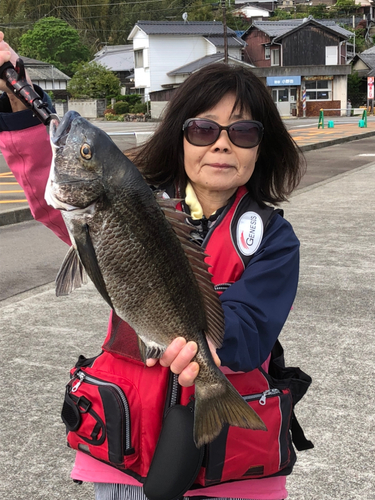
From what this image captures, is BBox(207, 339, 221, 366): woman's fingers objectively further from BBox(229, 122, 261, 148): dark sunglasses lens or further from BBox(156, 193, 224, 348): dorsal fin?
BBox(229, 122, 261, 148): dark sunglasses lens

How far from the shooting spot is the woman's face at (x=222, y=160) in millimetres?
1713

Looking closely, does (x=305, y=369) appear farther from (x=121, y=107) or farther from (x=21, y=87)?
(x=121, y=107)

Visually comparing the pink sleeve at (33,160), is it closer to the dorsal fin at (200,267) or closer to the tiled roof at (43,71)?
the dorsal fin at (200,267)

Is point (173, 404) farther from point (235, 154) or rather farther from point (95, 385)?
point (235, 154)

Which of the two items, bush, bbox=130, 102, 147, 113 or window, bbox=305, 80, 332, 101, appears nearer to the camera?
window, bbox=305, 80, 332, 101

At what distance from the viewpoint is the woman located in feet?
5.18

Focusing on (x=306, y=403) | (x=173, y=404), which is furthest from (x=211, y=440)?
(x=306, y=403)

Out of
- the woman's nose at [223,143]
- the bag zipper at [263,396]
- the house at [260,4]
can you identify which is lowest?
the bag zipper at [263,396]

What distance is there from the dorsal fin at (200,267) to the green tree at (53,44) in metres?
68.5

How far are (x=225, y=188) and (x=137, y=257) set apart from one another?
20.1 inches

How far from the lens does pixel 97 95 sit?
178ft

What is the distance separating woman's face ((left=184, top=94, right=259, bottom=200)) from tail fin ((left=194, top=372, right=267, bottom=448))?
0.55 metres

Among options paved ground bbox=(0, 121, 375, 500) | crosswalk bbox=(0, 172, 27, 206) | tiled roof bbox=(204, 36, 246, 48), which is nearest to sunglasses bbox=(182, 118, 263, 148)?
paved ground bbox=(0, 121, 375, 500)

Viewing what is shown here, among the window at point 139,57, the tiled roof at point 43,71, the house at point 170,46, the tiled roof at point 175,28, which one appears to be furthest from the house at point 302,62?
the tiled roof at point 43,71
